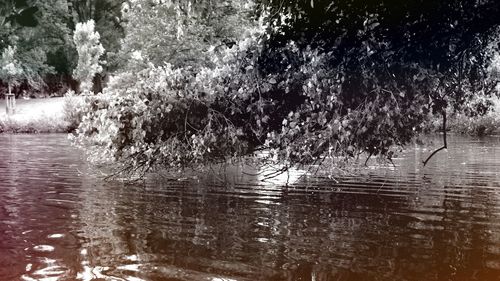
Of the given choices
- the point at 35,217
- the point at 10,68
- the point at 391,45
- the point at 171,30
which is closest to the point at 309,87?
the point at 391,45

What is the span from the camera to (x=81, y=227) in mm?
7984

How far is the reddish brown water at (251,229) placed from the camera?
591 centimetres

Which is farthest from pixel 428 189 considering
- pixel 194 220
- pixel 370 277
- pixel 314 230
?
pixel 370 277

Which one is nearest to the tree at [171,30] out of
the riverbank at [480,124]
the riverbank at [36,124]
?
the riverbank at [36,124]

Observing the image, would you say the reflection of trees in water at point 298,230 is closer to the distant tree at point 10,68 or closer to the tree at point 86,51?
the tree at point 86,51

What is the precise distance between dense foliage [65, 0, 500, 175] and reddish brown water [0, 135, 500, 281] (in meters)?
1.12

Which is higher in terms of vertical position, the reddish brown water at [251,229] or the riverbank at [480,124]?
the riverbank at [480,124]

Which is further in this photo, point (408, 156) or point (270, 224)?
point (408, 156)

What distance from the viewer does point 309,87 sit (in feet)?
36.0

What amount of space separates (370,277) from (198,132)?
7819 mm

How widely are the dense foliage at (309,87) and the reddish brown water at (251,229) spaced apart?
44.0 inches

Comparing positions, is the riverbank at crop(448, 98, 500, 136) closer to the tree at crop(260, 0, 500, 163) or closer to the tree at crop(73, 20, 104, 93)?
the tree at crop(260, 0, 500, 163)

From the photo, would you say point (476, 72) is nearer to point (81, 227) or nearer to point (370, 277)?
point (370, 277)

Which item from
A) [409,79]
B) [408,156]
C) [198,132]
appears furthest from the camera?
[408,156]
